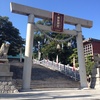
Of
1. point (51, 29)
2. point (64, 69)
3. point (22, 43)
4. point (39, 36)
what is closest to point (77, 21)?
point (51, 29)

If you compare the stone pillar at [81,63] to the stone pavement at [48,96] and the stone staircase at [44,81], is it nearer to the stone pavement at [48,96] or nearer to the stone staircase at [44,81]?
the stone staircase at [44,81]

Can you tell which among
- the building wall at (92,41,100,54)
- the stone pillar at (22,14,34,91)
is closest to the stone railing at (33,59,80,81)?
the stone pillar at (22,14,34,91)

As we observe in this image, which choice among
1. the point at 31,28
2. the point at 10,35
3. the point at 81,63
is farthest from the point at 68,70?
the point at 10,35

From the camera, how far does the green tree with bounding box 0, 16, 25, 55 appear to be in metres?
27.7

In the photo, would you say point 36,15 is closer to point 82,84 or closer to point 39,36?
point 82,84

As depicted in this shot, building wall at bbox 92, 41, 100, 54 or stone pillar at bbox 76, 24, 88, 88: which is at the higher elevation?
building wall at bbox 92, 41, 100, 54

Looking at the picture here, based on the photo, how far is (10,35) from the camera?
2855 cm

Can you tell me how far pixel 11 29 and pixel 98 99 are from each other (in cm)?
2326

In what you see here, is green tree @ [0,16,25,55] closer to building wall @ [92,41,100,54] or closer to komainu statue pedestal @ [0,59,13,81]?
building wall @ [92,41,100,54]

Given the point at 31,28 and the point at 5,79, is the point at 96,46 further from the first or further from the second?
the point at 5,79

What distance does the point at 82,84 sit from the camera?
1383 cm

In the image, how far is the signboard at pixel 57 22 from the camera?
1430 cm

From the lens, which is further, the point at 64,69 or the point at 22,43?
the point at 22,43

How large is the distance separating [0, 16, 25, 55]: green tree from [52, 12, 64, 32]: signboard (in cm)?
1370
